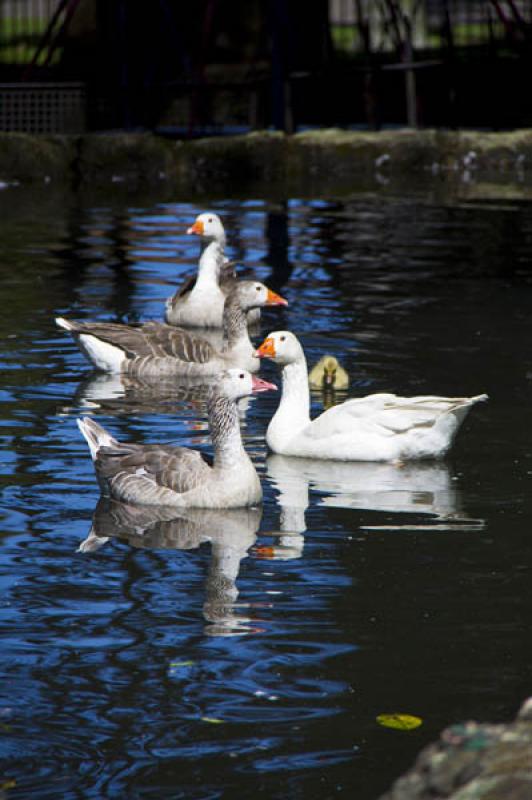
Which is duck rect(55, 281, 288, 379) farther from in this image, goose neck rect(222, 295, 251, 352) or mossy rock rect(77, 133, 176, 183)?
mossy rock rect(77, 133, 176, 183)

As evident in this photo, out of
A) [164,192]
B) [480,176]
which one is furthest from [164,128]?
[480,176]

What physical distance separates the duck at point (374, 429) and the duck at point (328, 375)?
5.87 feet

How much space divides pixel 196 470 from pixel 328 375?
336 centimetres

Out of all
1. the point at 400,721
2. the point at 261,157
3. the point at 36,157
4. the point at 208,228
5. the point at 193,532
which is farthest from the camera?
the point at 261,157

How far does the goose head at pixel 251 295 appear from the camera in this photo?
12.9m

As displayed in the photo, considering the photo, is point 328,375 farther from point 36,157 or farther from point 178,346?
point 36,157

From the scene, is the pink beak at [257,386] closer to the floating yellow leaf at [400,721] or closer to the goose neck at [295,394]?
the goose neck at [295,394]

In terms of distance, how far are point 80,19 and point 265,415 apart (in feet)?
82.4

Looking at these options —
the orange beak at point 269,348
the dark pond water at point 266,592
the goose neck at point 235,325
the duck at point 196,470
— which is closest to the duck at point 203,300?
the dark pond water at point 266,592

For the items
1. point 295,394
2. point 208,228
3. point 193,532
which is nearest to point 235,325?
point 295,394

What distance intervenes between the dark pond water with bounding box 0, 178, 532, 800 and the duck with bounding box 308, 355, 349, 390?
0.29 metres

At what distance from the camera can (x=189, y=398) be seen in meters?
11.9

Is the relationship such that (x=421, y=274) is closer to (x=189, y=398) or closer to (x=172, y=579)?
(x=189, y=398)

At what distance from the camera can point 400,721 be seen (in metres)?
5.78
